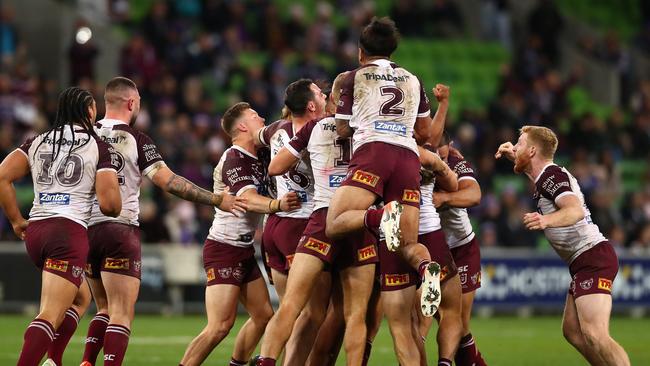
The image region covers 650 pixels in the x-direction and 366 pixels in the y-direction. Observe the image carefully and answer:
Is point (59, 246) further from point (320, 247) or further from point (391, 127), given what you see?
point (391, 127)

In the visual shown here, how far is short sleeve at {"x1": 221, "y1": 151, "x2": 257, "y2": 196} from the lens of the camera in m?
12.4

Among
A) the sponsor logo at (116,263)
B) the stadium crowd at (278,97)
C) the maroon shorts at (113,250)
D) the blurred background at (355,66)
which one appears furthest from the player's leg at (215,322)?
the stadium crowd at (278,97)

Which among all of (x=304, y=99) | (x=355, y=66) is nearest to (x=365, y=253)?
(x=304, y=99)

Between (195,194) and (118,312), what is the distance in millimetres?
1251

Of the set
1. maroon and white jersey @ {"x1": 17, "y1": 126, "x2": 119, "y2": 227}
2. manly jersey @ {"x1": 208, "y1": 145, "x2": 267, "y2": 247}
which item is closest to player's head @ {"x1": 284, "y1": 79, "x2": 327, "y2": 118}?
manly jersey @ {"x1": 208, "y1": 145, "x2": 267, "y2": 247}

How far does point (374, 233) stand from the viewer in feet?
37.8

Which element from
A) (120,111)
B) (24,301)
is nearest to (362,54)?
(120,111)

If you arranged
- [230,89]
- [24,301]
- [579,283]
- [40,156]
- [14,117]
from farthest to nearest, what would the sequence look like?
[230,89]
[14,117]
[24,301]
[579,283]
[40,156]

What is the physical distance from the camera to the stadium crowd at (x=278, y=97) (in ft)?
80.1

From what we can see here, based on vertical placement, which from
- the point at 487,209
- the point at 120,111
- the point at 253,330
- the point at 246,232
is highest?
the point at 487,209

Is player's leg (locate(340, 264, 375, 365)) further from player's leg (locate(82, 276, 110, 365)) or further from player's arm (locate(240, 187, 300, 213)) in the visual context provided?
player's leg (locate(82, 276, 110, 365))

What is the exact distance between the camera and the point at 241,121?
1280cm

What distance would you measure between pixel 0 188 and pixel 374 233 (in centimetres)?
320

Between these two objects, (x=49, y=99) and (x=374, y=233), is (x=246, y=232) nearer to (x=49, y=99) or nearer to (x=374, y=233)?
→ (x=374, y=233)
